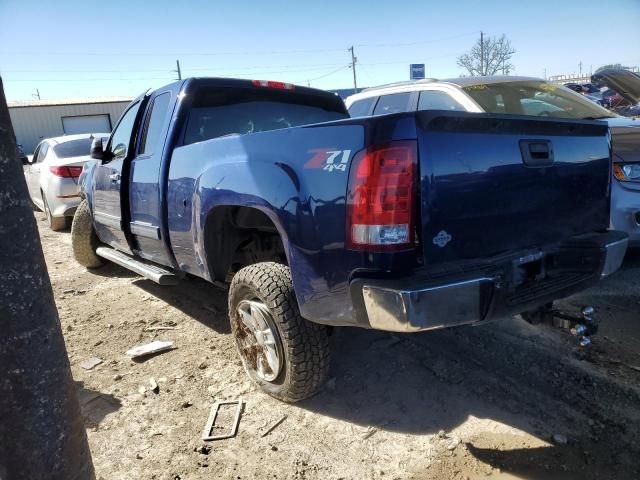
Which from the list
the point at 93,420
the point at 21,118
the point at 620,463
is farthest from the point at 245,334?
the point at 21,118

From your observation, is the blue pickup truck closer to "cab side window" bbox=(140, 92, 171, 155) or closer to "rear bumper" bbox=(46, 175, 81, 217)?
"cab side window" bbox=(140, 92, 171, 155)

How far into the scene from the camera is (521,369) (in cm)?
308

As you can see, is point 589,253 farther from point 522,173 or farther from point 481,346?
point 481,346

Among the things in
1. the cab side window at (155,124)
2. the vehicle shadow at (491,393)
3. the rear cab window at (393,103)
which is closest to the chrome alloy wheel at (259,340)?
the vehicle shadow at (491,393)

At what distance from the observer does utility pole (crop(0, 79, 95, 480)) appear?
142 cm

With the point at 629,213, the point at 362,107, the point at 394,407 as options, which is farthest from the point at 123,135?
the point at 629,213

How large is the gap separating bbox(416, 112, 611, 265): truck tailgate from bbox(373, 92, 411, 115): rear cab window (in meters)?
3.32

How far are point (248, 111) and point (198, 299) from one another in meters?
1.91

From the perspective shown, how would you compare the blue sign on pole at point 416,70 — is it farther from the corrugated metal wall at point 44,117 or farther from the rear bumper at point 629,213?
the corrugated metal wall at point 44,117

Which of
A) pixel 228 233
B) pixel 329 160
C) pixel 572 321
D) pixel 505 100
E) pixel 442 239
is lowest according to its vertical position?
pixel 572 321

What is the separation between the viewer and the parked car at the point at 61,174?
7.65 metres

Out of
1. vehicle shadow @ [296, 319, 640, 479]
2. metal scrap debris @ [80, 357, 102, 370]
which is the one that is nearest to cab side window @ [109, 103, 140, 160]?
metal scrap debris @ [80, 357, 102, 370]

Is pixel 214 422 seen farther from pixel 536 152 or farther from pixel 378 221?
→ pixel 536 152

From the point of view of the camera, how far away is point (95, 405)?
3.00 metres
